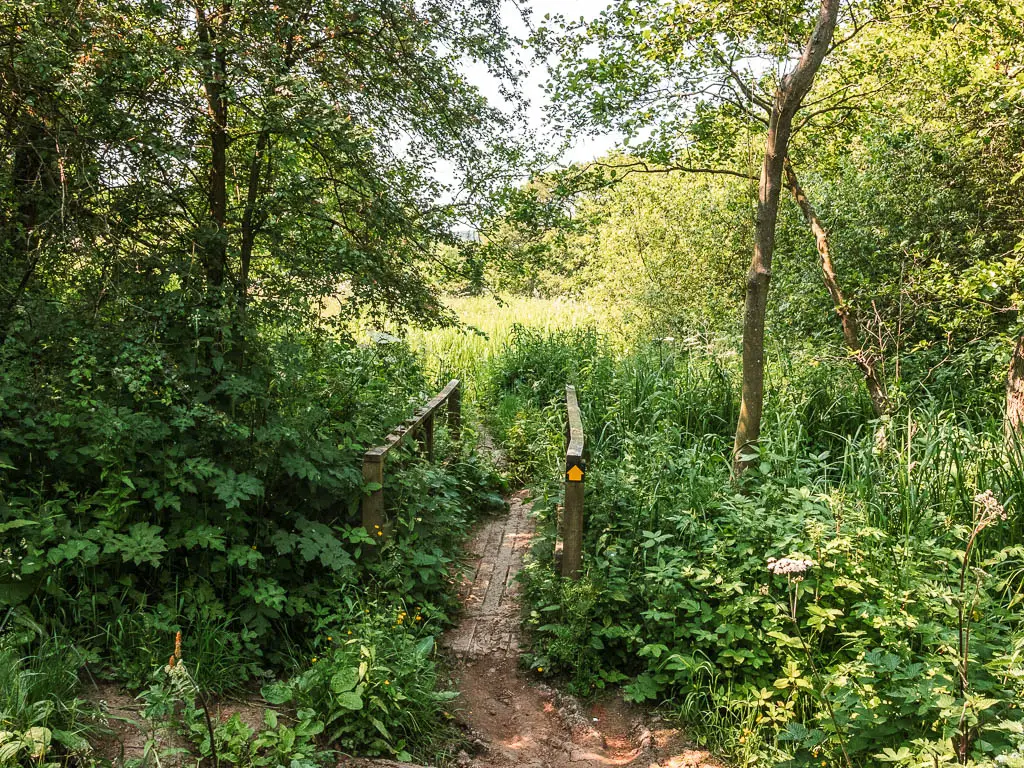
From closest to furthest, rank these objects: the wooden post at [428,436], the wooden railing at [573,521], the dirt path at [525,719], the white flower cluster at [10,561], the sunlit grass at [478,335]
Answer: the white flower cluster at [10,561] → the dirt path at [525,719] → the wooden railing at [573,521] → the wooden post at [428,436] → the sunlit grass at [478,335]

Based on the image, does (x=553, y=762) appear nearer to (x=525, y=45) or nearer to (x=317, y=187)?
(x=317, y=187)

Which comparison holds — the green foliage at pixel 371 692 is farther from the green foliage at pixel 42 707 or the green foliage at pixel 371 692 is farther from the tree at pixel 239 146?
the tree at pixel 239 146

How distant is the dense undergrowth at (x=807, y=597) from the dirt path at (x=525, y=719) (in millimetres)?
146

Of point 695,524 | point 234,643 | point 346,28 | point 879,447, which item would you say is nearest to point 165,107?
point 346,28

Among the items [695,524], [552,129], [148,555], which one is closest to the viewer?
[148,555]

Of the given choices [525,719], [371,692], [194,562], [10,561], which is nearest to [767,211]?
[525,719]

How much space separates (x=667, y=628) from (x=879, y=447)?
2348 millimetres

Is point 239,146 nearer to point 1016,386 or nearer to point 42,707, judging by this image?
point 42,707

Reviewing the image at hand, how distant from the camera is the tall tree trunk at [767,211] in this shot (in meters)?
4.66

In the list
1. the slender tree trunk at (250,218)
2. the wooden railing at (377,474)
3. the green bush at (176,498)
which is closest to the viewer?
the green bush at (176,498)

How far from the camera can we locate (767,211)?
5.07m

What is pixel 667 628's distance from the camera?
4109 mm

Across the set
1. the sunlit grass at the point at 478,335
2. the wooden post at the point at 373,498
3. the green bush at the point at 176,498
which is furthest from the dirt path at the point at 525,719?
the sunlit grass at the point at 478,335

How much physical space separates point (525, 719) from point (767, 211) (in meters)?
3.86
